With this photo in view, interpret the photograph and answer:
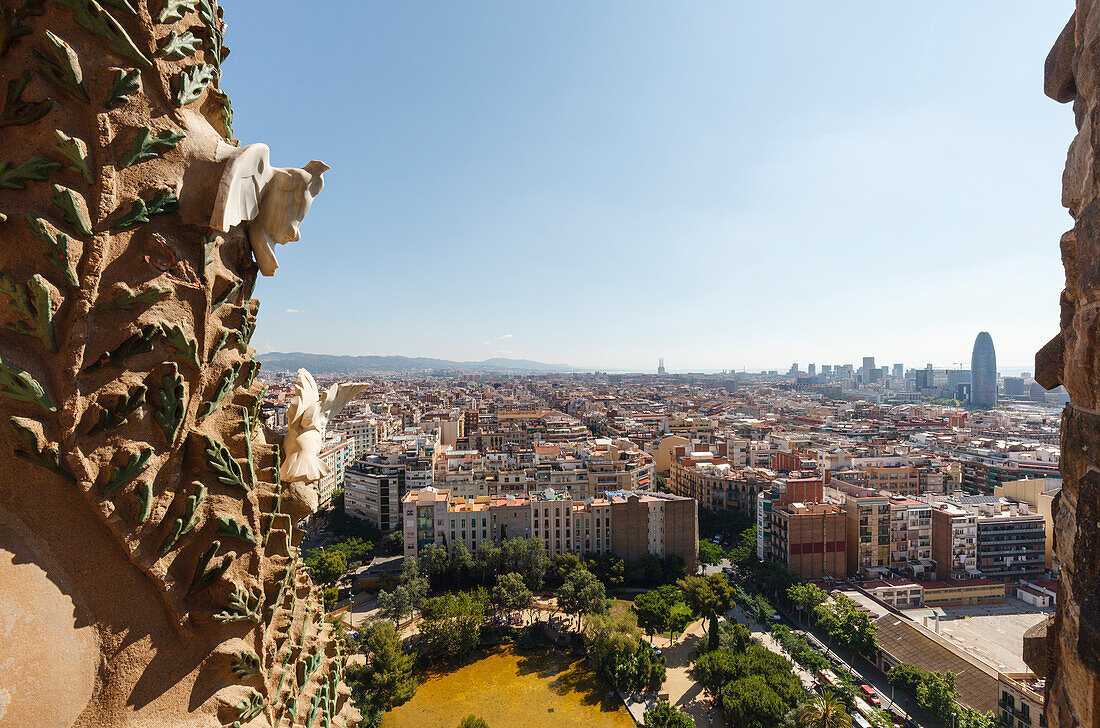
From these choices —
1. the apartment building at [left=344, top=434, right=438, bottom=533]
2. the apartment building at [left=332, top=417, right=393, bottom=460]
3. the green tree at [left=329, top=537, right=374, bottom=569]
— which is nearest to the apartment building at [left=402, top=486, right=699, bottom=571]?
the green tree at [left=329, top=537, right=374, bottom=569]

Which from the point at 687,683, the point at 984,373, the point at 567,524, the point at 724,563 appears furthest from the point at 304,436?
the point at 984,373

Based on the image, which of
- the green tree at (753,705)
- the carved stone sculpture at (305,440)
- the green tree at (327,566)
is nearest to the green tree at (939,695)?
the green tree at (753,705)

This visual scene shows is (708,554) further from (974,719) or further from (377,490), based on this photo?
(377,490)

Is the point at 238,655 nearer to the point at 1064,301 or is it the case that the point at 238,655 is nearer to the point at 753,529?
the point at 1064,301

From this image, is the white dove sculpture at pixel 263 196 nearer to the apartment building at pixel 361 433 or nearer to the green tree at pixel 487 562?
the green tree at pixel 487 562

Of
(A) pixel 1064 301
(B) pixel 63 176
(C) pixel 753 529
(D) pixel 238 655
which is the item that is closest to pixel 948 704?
(C) pixel 753 529

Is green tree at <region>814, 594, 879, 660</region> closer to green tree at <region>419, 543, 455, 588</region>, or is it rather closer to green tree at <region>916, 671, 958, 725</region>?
green tree at <region>916, 671, 958, 725</region>
